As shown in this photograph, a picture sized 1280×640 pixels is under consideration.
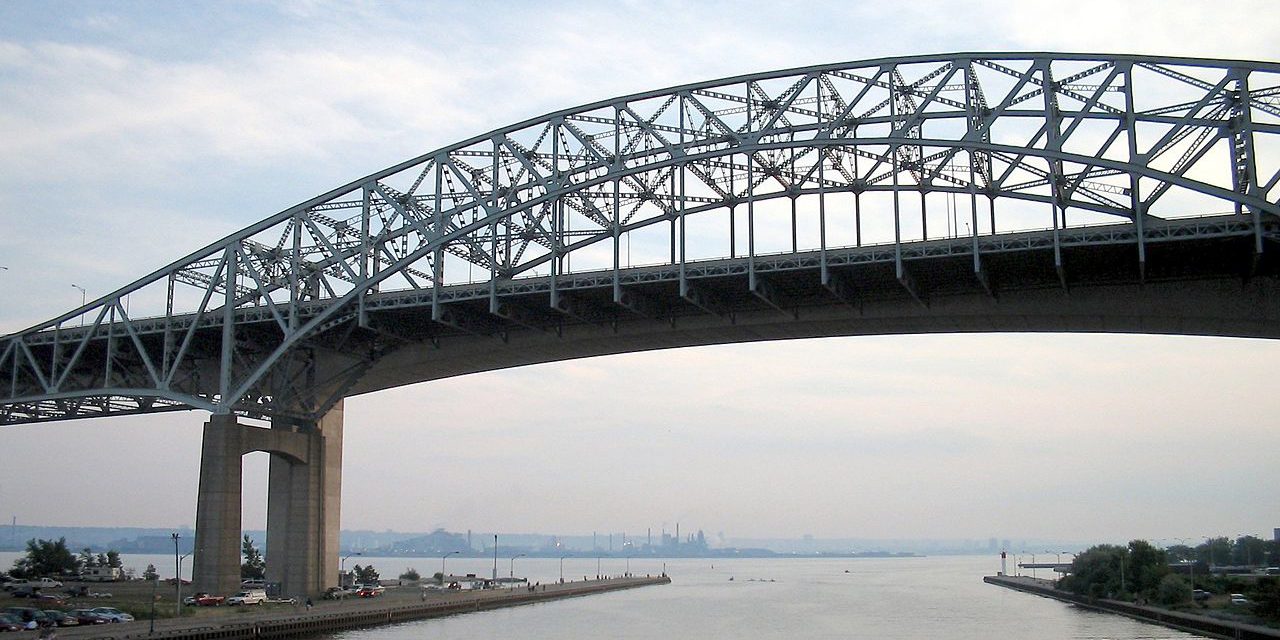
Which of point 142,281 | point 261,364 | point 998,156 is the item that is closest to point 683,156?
point 998,156

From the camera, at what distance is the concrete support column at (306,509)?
7350cm

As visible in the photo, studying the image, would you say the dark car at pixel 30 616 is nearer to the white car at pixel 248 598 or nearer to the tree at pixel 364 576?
the white car at pixel 248 598

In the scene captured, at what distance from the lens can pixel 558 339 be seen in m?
67.8

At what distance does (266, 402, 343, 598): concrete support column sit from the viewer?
73500 mm

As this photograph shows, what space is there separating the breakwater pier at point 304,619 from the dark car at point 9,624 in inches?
65.1

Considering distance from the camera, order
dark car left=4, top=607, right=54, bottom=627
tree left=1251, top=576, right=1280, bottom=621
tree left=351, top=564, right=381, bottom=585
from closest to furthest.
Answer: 1. dark car left=4, top=607, right=54, bottom=627
2. tree left=1251, top=576, right=1280, bottom=621
3. tree left=351, top=564, right=381, bottom=585

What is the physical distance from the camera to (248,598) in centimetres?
7056

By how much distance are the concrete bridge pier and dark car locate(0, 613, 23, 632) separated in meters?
9.59

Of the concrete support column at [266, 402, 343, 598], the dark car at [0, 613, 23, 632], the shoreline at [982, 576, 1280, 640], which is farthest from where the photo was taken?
the concrete support column at [266, 402, 343, 598]

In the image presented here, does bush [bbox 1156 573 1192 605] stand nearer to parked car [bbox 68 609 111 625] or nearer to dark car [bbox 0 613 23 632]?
parked car [bbox 68 609 111 625]

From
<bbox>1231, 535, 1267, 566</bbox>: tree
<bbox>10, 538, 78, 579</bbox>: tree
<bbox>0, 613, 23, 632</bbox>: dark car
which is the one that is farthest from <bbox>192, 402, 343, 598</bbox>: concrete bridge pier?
<bbox>1231, 535, 1267, 566</bbox>: tree

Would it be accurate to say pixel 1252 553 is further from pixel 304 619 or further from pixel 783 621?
pixel 304 619

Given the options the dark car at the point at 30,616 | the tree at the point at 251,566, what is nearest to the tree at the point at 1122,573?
the tree at the point at 251,566

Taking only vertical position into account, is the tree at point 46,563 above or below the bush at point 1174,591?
above
